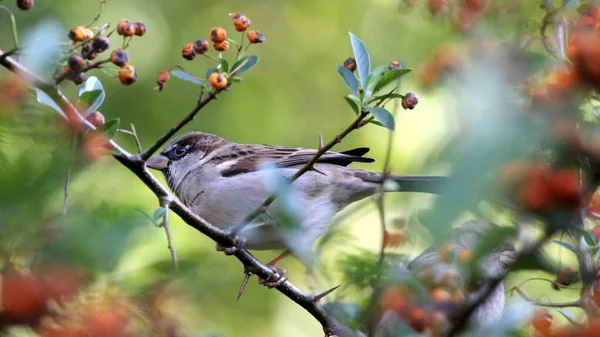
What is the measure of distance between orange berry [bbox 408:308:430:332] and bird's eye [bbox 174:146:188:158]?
3.40 metres

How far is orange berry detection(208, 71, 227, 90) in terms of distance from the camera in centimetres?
191

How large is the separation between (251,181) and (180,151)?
2.44 feet

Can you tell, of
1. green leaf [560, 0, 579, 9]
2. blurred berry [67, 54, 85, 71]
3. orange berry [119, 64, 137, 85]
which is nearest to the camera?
blurred berry [67, 54, 85, 71]

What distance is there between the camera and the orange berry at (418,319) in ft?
4.17

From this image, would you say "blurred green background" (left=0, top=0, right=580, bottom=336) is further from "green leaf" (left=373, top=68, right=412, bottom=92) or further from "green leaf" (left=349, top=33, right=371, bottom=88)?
"green leaf" (left=373, top=68, right=412, bottom=92)

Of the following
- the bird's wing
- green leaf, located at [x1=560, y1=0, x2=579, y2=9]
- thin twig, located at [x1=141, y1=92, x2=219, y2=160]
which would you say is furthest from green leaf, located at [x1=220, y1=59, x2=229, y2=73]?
the bird's wing

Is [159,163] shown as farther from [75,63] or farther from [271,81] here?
[271,81]

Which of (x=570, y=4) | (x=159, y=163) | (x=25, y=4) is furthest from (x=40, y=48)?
(x=159, y=163)

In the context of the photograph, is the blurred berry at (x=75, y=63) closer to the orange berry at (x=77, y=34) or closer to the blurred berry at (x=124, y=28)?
the orange berry at (x=77, y=34)

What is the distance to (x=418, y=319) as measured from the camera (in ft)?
4.25

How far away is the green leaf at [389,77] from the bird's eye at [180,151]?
2.84 m

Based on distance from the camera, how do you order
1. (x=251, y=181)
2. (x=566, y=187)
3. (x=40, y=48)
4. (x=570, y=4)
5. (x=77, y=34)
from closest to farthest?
(x=566, y=187) < (x=40, y=48) < (x=77, y=34) < (x=570, y=4) < (x=251, y=181)

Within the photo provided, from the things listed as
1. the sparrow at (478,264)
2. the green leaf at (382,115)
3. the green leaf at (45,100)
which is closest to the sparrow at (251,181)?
the green leaf at (382,115)

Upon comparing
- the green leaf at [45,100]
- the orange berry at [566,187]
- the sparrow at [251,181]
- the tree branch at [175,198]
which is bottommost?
the sparrow at [251,181]
